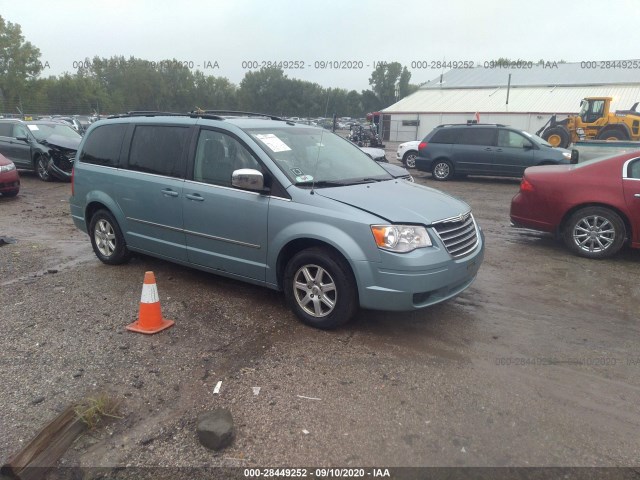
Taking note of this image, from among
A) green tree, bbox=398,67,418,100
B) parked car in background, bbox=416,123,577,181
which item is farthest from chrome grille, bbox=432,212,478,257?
green tree, bbox=398,67,418,100

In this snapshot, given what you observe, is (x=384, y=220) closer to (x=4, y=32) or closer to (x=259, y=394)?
(x=259, y=394)

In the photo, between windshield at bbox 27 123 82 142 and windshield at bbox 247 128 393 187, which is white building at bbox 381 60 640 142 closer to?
windshield at bbox 27 123 82 142

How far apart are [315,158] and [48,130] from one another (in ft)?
39.9

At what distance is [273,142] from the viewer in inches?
188

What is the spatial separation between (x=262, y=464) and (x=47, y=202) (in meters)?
10.2

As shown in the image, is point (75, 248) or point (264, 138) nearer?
point (264, 138)

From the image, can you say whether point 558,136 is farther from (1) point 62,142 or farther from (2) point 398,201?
(2) point 398,201

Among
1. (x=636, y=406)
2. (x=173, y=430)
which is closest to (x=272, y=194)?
(x=173, y=430)

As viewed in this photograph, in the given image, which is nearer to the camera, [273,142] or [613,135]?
[273,142]

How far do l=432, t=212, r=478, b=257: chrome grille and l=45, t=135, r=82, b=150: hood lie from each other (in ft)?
39.5

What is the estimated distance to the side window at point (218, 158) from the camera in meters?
4.69

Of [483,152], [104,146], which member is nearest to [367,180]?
[104,146]

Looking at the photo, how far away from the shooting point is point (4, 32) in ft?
153

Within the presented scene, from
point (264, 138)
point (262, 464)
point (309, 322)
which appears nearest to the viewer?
point (262, 464)
